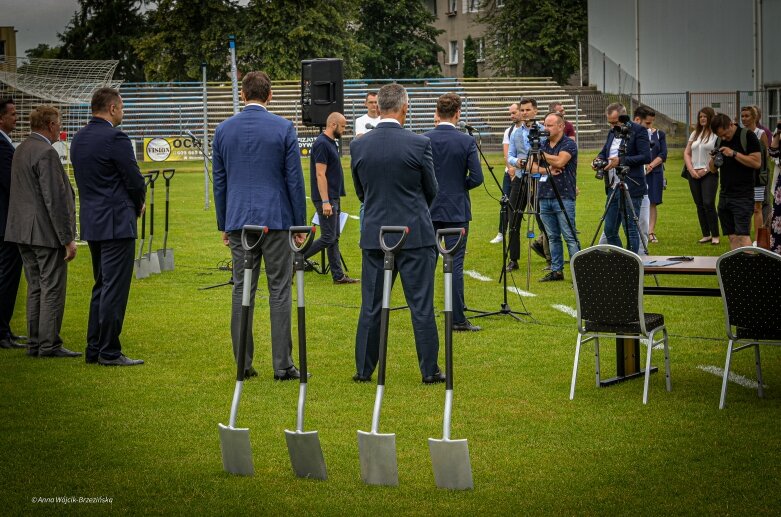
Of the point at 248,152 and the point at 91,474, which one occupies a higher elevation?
the point at 248,152

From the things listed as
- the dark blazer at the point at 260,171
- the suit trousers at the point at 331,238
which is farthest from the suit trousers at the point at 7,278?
the suit trousers at the point at 331,238

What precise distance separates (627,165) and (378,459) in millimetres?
8861

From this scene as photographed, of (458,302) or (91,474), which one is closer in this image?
(91,474)

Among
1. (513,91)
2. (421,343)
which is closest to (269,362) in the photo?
(421,343)

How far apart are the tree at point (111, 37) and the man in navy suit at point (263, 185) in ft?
167

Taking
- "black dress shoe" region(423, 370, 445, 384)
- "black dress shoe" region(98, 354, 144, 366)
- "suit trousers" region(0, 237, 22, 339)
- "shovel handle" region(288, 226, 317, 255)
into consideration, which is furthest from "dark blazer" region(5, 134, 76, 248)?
"shovel handle" region(288, 226, 317, 255)

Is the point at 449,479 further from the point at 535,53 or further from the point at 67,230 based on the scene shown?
the point at 535,53

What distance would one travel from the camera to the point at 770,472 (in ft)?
20.6

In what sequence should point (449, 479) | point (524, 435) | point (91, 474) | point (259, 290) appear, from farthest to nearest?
point (259, 290) → point (524, 435) → point (91, 474) → point (449, 479)

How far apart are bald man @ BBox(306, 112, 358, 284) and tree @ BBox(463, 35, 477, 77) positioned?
52532 mm

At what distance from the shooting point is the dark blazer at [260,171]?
28.1ft

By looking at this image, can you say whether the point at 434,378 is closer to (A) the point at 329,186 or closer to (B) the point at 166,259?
(A) the point at 329,186

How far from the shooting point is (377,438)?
5.97 m

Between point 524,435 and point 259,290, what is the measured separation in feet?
24.3
